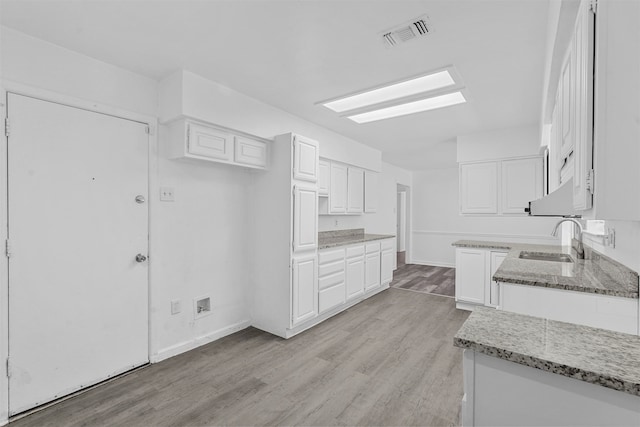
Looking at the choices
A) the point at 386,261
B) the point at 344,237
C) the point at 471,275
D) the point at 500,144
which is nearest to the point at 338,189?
the point at 344,237

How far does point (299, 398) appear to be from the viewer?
7.06 feet

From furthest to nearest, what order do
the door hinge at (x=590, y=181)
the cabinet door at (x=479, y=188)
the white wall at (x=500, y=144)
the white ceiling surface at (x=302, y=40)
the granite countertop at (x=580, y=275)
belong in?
the cabinet door at (x=479, y=188) → the white wall at (x=500, y=144) → the white ceiling surface at (x=302, y=40) → the granite countertop at (x=580, y=275) → the door hinge at (x=590, y=181)

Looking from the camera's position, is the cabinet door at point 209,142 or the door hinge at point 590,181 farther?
the cabinet door at point 209,142

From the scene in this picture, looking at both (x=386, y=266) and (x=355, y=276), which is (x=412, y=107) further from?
(x=386, y=266)

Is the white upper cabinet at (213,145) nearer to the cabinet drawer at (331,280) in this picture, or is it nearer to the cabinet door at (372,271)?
the cabinet drawer at (331,280)

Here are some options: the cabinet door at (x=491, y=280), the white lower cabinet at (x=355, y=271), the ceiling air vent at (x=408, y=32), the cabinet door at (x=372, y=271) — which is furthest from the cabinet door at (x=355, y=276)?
the ceiling air vent at (x=408, y=32)

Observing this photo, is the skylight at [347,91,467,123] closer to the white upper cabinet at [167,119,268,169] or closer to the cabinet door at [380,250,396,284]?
the white upper cabinet at [167,119,268,169]

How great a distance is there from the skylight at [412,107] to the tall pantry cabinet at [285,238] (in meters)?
0.84

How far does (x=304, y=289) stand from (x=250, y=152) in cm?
157

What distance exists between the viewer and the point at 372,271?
4656 mm

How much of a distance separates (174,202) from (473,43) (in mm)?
2766

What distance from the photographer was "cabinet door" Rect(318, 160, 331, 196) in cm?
420

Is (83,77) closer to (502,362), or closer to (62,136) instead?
(62,136)

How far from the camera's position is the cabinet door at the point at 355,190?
4.77 m
